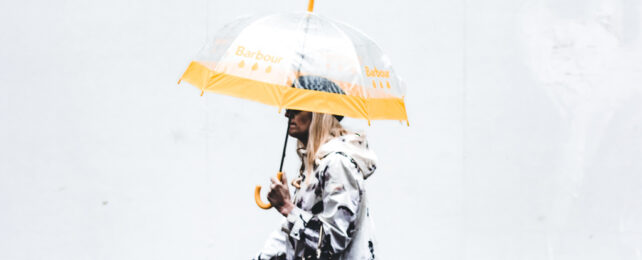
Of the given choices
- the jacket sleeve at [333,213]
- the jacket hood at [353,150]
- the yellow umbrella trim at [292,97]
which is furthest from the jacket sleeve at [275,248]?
the yellow umbrella trim at [292,97]

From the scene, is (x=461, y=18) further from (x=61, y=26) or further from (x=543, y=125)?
(x=61, y=26)

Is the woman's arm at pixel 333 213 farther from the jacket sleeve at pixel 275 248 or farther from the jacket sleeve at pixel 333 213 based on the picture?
the jacket sleeve at pixel 275 248

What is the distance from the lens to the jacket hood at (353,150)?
366 centimetres

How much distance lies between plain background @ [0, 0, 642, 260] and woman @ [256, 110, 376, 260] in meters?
2.29

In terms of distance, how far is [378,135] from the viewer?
6293mm

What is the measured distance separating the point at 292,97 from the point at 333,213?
44 cm

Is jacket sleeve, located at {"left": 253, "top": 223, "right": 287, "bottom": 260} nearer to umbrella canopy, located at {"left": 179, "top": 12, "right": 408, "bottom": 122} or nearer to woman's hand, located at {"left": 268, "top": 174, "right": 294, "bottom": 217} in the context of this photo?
woman's hand, located at {"left": 268, "top": 174, "right": 294, "bottom": 217}

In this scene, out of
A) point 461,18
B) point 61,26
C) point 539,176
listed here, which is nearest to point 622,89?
point 539,176

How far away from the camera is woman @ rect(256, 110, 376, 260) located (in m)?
3.55

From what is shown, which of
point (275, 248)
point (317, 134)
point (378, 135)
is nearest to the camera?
point (317, 134)

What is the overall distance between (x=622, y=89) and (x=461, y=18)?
119cm

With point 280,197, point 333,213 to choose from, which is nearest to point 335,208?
point 333,213

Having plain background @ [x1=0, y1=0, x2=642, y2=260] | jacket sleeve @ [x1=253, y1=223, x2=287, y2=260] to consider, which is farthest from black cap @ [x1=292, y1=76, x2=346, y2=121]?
plain background @ [x1=0, y1=0, x2=642, y2=260]

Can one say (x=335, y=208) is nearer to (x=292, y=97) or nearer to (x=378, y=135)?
(x=292, y=97)
